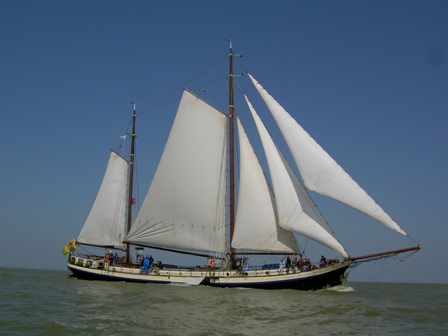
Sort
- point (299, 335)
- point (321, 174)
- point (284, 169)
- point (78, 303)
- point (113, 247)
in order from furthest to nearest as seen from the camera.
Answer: point (113, 247)
point (284, 169)
point (321, 174)
point (78, 303)
point (299, 335)

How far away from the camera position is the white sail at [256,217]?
124 feet

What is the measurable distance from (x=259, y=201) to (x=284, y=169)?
334 cm

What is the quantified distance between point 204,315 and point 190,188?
1978cm

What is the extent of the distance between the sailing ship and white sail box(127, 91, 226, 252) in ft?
0.29

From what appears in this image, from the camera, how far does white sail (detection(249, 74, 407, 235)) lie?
31.6 meters

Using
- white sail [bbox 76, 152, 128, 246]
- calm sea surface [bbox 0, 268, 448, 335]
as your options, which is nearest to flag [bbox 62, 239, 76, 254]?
white sail [bbox 76, 152, 128, 246]

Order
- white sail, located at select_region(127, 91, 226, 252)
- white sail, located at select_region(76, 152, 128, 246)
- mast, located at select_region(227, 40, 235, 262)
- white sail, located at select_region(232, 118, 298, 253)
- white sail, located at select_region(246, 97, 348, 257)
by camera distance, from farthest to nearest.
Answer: white sail, located at select_region(76, 152, 128, 246), white sail, located at select_region(127, 91, 226, 252), mast, located at select_region(227, 40, 235, 262), white sail, located at select_region(232, 118, 298, 253), white sail, located at select_region(246, 97, 348, 257)

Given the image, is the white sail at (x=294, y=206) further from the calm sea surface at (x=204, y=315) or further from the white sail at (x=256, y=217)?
the calm sea surface at (x=204, y=315)

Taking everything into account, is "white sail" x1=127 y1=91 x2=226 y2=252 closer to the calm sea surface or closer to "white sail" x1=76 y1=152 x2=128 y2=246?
the calm sea surface

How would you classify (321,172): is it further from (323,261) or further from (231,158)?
(231,158)

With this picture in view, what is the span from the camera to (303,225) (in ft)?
116

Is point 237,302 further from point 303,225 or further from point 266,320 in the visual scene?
point 303,225

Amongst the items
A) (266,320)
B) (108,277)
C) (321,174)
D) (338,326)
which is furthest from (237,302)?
(108,277)

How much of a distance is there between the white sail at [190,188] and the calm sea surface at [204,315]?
32.0 feet
